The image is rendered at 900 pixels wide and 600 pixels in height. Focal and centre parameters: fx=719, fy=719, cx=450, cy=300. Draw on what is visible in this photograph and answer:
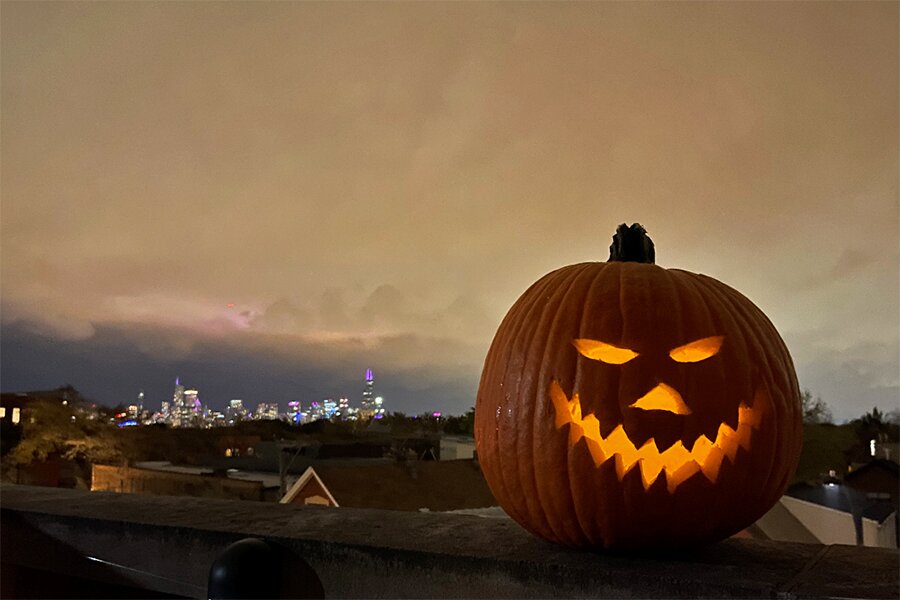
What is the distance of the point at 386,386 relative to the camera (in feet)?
10.3

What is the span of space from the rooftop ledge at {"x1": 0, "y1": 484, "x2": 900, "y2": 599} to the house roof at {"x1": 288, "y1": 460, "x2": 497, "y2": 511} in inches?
37.5

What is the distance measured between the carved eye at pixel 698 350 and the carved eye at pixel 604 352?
7cm

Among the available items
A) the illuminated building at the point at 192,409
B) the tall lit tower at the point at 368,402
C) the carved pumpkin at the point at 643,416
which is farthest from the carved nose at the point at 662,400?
the illuminated building at the point at 192,409

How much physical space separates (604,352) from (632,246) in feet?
1.05

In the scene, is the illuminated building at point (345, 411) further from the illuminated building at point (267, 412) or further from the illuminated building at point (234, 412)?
the illuminated building at point (234, 412)

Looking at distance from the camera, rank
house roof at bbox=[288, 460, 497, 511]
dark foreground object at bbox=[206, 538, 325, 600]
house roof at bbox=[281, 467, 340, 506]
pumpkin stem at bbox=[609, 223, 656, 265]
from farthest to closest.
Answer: house roof at bbox=[281, 467, 340, 506]
house roof at bbox=[288, 460, 497, 511]
pumpkin stem at bbox=[609, 223, 656, 265]
dark foreground object at bbox=[206, 538, 325, 600]

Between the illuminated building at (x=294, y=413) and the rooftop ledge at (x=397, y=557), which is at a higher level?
the illuminated building at (x=294, y=413)

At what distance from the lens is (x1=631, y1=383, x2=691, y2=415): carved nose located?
3.91 feet

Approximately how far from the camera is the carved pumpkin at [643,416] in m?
1.20

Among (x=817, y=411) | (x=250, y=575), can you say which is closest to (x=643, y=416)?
(x=250, y=575)

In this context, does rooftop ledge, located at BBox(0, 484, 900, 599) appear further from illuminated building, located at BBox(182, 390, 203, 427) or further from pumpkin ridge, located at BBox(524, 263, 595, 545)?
illuminated building, located at BBox(182, 390, 203, 427)

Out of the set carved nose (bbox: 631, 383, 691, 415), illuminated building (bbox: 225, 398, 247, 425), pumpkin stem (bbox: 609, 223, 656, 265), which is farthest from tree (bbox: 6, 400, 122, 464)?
carved nose (bbox: 631, 383, 691, 415)

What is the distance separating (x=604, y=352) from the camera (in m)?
1.24

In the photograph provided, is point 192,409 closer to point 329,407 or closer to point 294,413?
point 294,413
